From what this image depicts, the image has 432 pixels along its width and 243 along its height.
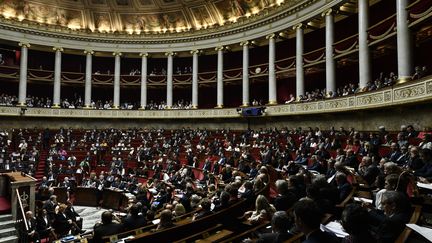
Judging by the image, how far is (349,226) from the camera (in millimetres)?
2760

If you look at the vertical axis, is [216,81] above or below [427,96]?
above

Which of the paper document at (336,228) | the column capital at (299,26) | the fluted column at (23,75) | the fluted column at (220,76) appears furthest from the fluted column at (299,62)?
the fluted column at (23,75)

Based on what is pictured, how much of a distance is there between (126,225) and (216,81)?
74.0ft

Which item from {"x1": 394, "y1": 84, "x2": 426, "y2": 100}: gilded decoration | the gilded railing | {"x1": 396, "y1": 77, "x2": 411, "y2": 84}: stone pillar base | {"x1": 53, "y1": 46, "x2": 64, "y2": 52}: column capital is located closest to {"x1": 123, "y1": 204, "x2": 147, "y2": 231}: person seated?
the gilded railing

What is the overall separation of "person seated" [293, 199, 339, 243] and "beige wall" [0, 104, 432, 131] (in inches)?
453

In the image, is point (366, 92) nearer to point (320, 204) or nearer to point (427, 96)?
point (427, 96)

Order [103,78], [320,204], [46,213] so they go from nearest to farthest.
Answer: [320,204] < [46,213] < [103,78]

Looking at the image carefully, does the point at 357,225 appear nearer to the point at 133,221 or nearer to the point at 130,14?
the point at 133,221

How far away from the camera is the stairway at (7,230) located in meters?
8.71

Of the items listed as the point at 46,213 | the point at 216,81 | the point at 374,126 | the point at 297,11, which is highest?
the point at 297,11

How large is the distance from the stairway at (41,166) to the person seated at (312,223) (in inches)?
666

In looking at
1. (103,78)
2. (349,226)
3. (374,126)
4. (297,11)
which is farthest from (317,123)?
(103,78)

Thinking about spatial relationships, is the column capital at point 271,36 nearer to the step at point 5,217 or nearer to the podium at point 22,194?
the podium at point 22,194

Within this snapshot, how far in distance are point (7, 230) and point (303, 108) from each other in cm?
1570
